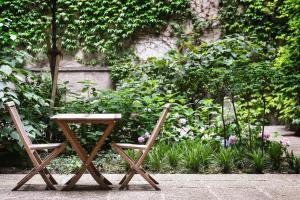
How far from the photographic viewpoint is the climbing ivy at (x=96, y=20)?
1114 cm

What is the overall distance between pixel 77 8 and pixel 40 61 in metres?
1.80

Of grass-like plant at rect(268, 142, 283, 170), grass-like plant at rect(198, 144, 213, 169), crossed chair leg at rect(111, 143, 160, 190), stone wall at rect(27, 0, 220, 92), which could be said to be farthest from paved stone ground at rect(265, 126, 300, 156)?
stone wall at rect(27, 0, 220, 92)

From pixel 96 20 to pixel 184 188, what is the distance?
8115 mm

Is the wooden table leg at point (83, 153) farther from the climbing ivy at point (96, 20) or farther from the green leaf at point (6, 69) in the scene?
the climbing ivy at point (96, 20)

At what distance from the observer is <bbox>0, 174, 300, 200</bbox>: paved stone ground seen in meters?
3.65

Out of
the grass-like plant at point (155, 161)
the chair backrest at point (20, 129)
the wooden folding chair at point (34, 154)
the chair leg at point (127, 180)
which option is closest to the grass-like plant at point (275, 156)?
the grass-like plant at point (155, 161)

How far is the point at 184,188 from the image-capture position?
401 cm

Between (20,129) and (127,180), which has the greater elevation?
(20,129)

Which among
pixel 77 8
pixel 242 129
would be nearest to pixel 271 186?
pixel 242 129

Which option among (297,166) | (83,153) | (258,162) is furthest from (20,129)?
(297,166)

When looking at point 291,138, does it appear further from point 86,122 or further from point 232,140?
point 86,122

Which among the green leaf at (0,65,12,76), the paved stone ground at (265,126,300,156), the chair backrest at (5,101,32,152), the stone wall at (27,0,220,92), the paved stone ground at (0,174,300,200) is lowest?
the paved stone ground at (0,174,300,200)

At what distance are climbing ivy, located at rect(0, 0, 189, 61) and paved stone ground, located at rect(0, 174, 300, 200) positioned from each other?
706 centimetres

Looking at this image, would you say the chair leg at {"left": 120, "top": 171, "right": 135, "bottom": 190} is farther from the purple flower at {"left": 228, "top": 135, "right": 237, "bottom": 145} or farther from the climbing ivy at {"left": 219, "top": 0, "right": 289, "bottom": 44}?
the climbing ivy at {"left": 219, "top": 0, "right": 289, "bottom": 44}
